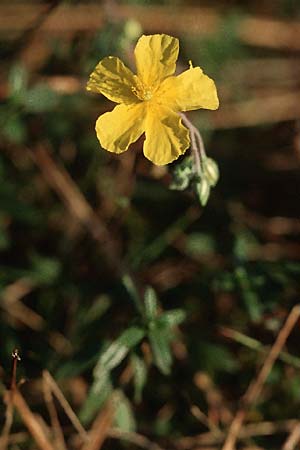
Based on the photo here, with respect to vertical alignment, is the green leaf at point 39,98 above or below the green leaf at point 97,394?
above

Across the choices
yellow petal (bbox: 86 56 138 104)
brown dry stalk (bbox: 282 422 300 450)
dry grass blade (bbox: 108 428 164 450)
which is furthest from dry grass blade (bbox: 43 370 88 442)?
yellow petal (bbox: 86 56 138 104)

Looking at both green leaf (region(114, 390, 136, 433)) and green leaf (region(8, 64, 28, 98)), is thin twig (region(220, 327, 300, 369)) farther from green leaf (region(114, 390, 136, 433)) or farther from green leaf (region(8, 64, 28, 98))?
green leaf (region(8, 64, 28, 98))

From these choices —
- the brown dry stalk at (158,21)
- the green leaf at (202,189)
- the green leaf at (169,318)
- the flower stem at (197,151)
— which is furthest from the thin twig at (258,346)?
the brown dry stalk at (158,21)

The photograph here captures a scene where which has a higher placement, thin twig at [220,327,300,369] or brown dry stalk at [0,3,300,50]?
brown dry stalk at [0,3,300,50]

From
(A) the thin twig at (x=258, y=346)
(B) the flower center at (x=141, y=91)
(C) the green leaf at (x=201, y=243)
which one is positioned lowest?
(A) the thin twig at (x=258, y=346)

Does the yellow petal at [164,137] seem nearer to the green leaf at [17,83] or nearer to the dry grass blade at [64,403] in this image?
the green leaf at [17,83]

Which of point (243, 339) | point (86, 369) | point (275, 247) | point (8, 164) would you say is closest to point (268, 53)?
point (275, 247)

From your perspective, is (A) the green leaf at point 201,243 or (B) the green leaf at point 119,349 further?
(A) the green leaf at point 201,243
